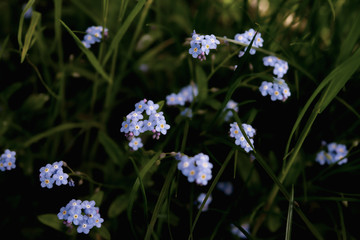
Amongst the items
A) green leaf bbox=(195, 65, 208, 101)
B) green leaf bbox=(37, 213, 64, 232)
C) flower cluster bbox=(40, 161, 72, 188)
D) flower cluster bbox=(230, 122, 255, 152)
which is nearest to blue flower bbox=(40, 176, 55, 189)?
flower cluster bbox=(40, 161, 72, 188)

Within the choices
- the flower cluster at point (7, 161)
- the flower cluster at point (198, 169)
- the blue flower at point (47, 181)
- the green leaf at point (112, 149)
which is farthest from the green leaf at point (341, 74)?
the flower cluster at point (7, 161)

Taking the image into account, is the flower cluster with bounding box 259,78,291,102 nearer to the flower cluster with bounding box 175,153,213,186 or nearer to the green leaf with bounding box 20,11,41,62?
the flower cluster with bounding box 175,153,213,186

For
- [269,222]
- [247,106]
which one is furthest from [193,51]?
[269,222]

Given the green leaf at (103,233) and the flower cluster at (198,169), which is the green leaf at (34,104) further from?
the flower cluster at (198,169)

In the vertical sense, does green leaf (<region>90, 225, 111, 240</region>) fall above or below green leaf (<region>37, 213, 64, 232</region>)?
below

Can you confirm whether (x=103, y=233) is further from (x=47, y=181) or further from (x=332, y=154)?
(x=332, y=154)

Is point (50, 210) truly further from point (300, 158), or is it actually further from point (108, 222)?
point (300, 158)

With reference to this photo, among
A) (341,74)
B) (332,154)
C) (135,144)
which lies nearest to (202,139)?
(135,144)
